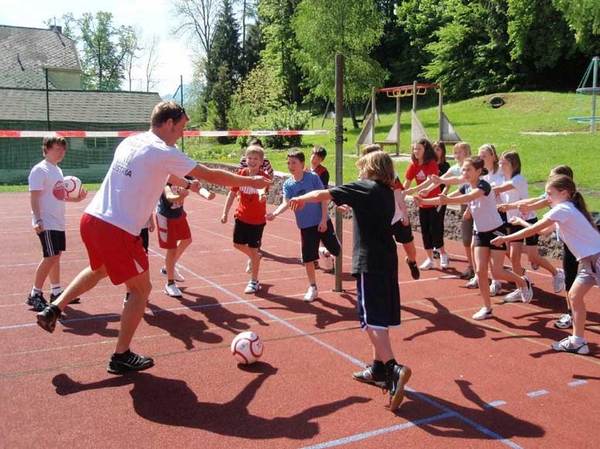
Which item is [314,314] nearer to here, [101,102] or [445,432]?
[445,432]

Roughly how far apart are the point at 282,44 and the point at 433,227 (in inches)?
2113

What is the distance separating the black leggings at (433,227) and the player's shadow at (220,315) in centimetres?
375

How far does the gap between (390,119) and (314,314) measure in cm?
3809

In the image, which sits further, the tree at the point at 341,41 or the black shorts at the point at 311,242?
the tree at the point at 341,41

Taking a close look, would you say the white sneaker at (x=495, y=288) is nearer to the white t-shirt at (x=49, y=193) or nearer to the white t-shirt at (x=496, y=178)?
the white t-shirt at (x=496, y=178)

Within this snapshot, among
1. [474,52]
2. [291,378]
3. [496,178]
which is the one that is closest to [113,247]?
[291,378]

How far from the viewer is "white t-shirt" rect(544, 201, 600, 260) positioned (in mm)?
5199

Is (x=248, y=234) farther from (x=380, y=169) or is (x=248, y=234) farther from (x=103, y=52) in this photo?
(x=103, y=52)

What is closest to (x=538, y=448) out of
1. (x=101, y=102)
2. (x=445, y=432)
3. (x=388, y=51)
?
(x=445, y=432)

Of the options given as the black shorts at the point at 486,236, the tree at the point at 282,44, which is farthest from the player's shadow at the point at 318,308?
the tree at the point at 282,44

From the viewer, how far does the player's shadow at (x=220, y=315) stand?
242 inches

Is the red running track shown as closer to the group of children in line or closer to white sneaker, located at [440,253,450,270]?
the group of children in line

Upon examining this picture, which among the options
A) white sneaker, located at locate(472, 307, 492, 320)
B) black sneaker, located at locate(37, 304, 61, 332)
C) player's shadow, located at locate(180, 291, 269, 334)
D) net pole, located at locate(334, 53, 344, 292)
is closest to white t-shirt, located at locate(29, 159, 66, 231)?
player's shadow, located at locate(180, 291, 269, 334)

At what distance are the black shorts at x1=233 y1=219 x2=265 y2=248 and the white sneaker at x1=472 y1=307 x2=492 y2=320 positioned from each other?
9.53ft
